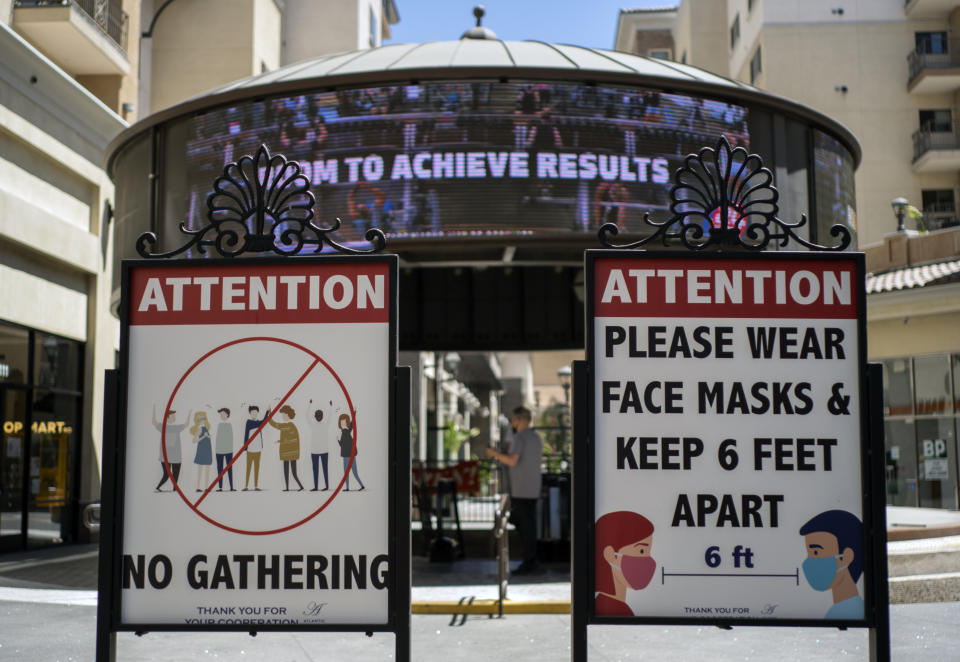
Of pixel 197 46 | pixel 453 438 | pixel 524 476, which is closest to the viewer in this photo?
pixel 524 476

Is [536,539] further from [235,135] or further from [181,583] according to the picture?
[181,583]

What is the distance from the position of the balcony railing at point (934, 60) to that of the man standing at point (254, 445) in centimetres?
4522

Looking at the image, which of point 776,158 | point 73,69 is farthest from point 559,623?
point 73,69

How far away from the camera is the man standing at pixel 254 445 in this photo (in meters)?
4.97

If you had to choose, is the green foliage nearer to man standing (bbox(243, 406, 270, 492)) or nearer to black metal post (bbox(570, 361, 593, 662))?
man standing (bbox(243, 406, 270, 492))

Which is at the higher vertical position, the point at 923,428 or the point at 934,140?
the point at 934,140

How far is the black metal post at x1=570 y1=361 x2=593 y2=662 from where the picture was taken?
4.82m

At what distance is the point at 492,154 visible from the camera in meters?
13.5

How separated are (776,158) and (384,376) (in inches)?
422

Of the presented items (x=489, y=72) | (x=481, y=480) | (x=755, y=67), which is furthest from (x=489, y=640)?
(x=755, y=67)

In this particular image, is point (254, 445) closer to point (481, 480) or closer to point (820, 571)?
point (820, 571)

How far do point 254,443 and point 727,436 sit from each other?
222 cm

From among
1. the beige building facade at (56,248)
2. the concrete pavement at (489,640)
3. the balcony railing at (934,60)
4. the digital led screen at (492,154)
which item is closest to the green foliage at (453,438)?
the beige building facade at (56,248)

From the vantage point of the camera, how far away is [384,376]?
4.97m
